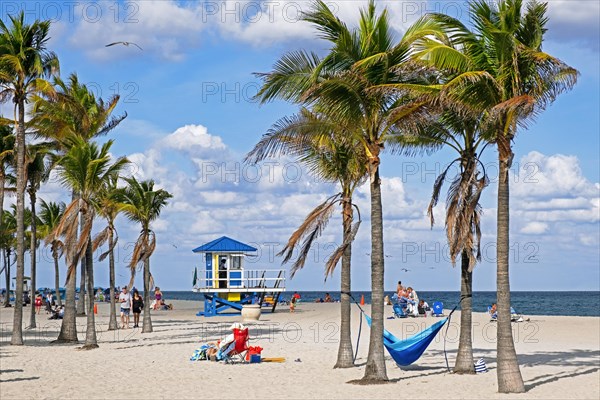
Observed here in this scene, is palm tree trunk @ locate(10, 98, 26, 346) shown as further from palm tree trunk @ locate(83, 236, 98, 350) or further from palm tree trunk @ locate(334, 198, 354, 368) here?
palm tree trunk @ locate(334, 198, 354, 368)

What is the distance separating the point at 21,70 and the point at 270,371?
10.6m

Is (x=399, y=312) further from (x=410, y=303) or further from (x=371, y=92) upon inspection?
(x=371, y=92)

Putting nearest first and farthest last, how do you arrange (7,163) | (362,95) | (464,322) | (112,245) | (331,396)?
(331,396) → (362,95) → (464,322) → (112,245) → (7,163)

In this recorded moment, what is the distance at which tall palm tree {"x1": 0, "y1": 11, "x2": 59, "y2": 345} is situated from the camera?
21.3m

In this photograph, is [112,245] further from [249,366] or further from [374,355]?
[374,355]

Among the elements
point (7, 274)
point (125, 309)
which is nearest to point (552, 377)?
point (125, 309)

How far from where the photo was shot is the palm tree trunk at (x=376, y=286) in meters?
14.1

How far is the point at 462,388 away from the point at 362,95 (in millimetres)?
5186

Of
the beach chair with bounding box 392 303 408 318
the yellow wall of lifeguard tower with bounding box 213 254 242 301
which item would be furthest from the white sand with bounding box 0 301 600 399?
the yellow wall of lifeguard tower with bounding box 213 254 242 301

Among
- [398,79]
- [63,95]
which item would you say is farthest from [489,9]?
[63,95]

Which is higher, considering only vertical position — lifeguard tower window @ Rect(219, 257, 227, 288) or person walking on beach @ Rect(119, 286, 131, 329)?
lifeguard tower window @ Rect(219, 257, 227, 288)

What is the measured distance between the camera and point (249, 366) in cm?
1738

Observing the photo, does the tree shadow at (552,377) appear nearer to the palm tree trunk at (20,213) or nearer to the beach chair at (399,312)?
the palm tree trunk at (20,213)

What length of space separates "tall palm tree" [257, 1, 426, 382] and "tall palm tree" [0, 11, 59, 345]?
31.8ft
